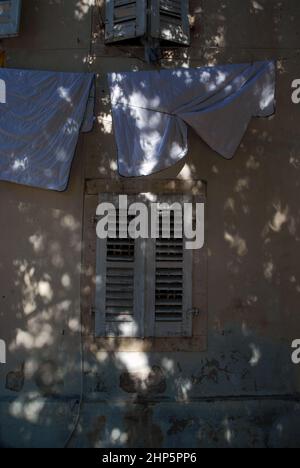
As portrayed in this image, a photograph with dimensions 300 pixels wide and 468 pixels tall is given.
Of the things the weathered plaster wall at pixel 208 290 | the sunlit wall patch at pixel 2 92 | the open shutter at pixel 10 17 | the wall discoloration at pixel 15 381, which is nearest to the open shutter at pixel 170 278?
the weathered plaster wall at pixel 208 290

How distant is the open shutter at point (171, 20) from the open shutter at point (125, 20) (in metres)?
0.12

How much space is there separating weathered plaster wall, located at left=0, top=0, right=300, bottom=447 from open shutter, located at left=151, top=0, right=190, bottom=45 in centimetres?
15

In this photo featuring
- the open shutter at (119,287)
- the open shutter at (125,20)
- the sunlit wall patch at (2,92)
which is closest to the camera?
the sunlit wall patch at (2,92)

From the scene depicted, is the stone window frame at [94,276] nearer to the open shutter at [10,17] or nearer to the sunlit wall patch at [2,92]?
the sunlit wall patch at [2,92]

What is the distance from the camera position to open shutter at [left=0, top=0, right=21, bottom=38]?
20.0 feet

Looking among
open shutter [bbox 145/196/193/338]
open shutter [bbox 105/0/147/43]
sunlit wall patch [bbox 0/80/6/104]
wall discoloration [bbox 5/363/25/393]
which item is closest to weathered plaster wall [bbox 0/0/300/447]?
wall discoloration [bbox 5/363/25/393]

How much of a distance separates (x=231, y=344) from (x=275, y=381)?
57 cm

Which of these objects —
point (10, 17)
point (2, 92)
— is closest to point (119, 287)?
point (2, 92)

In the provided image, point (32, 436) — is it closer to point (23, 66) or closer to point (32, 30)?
point (23, 66)

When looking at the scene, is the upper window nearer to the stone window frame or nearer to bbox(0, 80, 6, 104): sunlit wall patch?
bbox(0, 80, 6, 104): sunlit wall patch

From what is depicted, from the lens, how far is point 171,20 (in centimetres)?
623

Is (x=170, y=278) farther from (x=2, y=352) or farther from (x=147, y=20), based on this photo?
(x=147, y=20)

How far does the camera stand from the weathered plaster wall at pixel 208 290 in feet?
19.3

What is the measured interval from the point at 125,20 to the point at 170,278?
268cm
